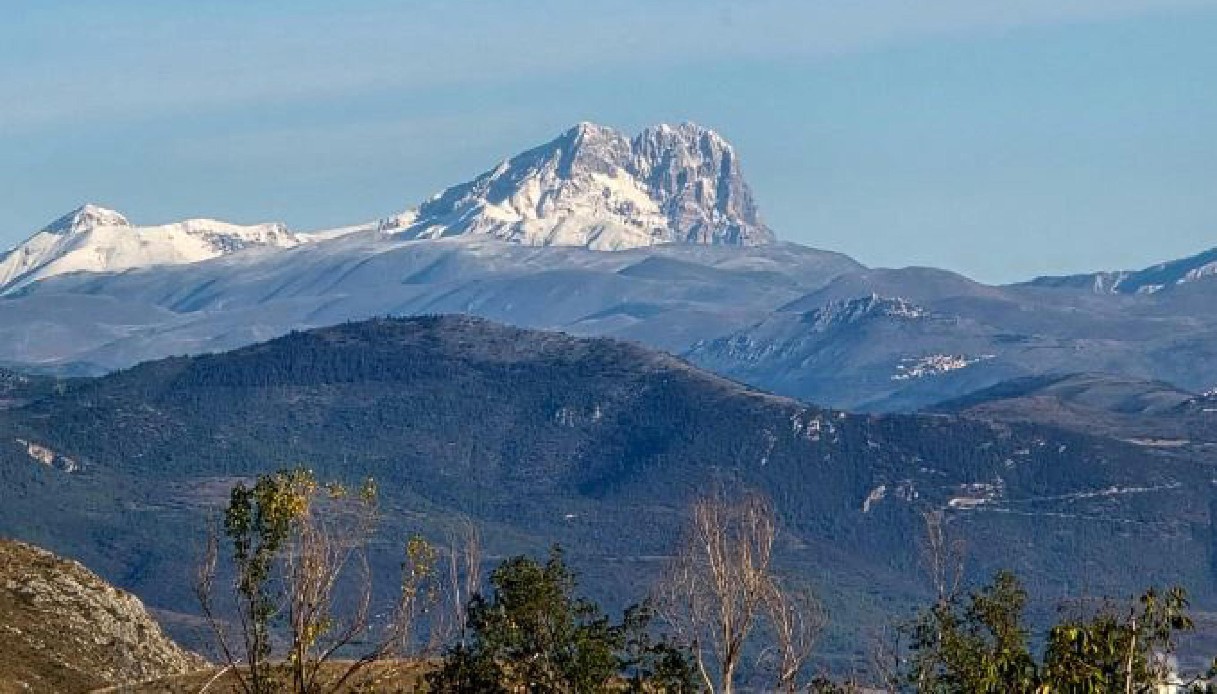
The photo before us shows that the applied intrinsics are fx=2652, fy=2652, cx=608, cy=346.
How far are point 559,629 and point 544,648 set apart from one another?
244 centimetres

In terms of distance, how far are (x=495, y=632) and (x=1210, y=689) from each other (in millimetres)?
Answer: 48646

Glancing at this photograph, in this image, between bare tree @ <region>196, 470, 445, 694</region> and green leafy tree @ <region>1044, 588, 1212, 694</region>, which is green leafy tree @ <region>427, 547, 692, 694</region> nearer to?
bare tree @ <region>196, 470, 445, 694</region>

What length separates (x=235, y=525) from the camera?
12656 centimetres

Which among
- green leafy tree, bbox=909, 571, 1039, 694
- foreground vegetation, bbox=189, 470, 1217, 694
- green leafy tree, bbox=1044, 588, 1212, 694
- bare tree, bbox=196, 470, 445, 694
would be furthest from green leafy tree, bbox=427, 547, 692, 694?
green leafy tree, bbox=1044, 588, 1212, 694

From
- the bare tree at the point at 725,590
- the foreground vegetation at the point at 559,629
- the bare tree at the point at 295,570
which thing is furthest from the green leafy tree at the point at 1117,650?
the bare tree at the point at 295,570

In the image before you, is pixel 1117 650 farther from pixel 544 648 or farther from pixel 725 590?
pixel 544 648

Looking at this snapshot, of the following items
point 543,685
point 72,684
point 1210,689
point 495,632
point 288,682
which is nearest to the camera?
point 1210,689

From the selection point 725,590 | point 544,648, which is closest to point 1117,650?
point 725,590

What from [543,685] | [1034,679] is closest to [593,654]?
[543,685]

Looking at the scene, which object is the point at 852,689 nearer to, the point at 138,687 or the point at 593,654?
the point at 593,654

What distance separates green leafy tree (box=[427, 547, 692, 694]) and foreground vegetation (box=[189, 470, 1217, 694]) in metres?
0.14

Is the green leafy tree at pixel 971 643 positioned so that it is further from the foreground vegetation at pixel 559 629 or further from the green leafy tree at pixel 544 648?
the green leafy tree at pixel 544 648

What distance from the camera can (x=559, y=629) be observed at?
512 ft

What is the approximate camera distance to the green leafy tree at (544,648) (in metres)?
148
